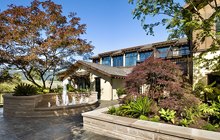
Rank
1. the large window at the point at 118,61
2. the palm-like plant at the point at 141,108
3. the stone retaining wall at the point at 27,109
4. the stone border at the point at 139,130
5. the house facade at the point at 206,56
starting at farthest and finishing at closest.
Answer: the large window at the point at 118,61 → the house facade at the point at 206,56 → the stone retaining wall at the point at 27,109 → the palm-like plant at the point at 141,108 → the stone border at the point at 139,130

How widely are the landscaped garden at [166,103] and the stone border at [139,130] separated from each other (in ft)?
2.45

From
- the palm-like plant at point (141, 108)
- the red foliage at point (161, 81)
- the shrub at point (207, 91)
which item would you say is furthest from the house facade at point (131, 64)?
the palm-like plant at point (141, 108)

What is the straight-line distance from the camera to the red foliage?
5.59m

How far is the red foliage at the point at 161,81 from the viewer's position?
559cm

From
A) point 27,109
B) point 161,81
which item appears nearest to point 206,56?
point 161,81

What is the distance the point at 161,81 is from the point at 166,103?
1.06 meters

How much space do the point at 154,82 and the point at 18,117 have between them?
329 inches

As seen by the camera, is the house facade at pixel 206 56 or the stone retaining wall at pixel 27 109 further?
the house facade at pixel 206 56

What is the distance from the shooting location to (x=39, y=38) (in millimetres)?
10359

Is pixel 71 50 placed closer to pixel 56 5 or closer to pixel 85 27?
pixel 85 27

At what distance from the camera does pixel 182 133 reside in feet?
11.4

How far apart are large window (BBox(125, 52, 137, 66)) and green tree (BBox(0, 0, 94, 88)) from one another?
41.3 feet

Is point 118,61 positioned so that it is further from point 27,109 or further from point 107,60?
point 27,109

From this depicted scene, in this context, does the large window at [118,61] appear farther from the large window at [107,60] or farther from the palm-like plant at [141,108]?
the palm-like plant at [141,108]
